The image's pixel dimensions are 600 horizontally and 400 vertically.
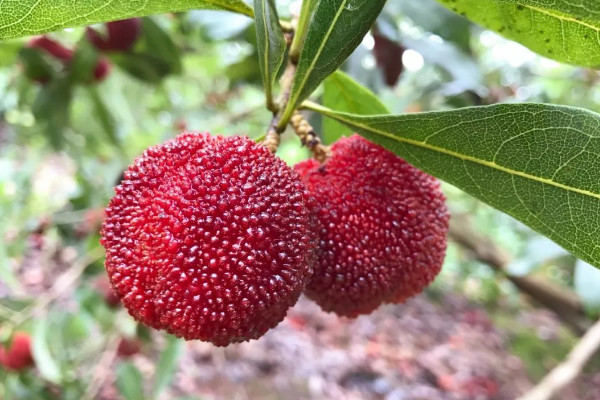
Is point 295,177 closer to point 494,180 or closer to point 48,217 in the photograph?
point 494,180

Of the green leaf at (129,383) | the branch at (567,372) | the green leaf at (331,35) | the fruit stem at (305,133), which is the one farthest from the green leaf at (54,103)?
the branch at (567,372)

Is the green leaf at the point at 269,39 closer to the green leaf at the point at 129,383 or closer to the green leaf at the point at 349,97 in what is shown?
the green leaf at the point at 349,97

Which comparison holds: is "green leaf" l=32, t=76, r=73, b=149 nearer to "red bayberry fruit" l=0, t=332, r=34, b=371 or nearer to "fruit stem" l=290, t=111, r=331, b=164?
"red bayberry fruit" l=0, t=332, r=34, b=371

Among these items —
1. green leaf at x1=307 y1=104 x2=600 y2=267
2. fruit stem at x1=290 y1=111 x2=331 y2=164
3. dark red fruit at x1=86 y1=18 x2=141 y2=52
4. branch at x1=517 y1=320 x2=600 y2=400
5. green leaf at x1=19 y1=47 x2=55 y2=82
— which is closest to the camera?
green leaf at x1=307 y1=104 x2=600 y2=267

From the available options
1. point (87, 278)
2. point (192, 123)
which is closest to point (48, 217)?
point (87, 278)

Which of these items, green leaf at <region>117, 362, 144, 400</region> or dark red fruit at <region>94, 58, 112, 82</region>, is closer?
green leaf at <region>117, 362, 144, 400</region>

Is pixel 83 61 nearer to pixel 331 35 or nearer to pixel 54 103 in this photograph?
pixel 54 103

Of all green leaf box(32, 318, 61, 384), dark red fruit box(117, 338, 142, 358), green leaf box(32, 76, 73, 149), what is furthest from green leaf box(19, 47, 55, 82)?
dark red fruit box(117, 338, 142, 358)

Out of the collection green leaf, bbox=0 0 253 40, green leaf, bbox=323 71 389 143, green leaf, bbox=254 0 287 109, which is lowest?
green leaf, bbox=323 71 389 143
